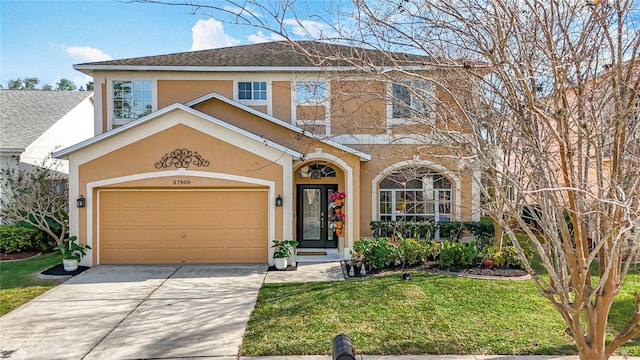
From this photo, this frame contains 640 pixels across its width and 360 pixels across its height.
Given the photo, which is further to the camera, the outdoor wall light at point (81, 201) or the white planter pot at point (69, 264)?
the outdoor wall light at point (81, 201)

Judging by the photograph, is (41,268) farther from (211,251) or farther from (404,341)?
(404,341)

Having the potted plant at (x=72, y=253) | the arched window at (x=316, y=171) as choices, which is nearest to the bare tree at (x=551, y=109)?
the arched window at (x=316, y=171)

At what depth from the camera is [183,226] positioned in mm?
10906

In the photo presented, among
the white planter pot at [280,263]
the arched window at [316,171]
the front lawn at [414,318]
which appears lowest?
the front lawn at [414,318]

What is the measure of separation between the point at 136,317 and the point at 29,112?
54.4 feet

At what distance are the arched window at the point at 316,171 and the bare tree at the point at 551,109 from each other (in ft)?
28.0

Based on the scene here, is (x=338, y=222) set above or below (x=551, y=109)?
below

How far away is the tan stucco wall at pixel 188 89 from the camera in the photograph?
43.3 ft

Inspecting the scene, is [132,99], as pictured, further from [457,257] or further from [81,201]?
[457,257]

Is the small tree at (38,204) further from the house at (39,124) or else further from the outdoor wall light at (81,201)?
the outdoor wall light at (81,201)

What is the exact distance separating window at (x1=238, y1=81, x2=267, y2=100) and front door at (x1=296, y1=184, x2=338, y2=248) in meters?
3.50

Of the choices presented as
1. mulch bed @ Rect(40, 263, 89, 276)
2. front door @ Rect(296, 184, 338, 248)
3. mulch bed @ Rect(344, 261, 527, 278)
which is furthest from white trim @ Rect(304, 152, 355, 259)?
mulch bed @ Rect(40, 263, 89, 276)

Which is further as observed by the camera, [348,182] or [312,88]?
[348,182]

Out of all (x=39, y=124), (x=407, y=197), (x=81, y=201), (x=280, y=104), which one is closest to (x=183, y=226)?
(x=81, y=201)
